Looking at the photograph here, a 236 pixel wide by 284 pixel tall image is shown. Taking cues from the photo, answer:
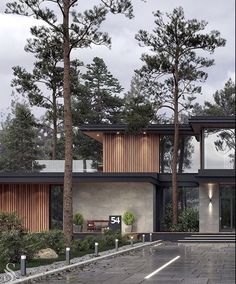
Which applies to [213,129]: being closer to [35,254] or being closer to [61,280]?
[35,254]

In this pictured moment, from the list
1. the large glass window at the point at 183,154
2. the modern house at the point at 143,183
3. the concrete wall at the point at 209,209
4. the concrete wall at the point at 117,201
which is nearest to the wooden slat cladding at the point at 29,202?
the modern house at the point at 143,183

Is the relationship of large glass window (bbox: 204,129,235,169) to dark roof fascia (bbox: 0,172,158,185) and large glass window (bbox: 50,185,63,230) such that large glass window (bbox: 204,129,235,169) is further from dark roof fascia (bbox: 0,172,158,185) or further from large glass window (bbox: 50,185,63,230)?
large glass window (bbox: 50,185,63,230)

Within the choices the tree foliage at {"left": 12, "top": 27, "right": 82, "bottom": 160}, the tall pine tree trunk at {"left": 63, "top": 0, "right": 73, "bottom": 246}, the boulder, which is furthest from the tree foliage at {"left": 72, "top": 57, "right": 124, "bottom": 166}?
the boulder

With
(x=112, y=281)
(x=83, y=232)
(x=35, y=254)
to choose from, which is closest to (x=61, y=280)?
(x=112, y=281)

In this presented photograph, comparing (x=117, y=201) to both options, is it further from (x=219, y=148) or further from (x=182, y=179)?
(x=219, y=148)

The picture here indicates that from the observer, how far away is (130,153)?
4119 cm

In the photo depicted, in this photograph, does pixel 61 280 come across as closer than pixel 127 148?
Yes

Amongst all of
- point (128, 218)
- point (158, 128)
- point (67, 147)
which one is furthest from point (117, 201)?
point (67, 147)

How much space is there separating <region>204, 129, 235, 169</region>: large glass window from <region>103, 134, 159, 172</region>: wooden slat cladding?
13.6 feet

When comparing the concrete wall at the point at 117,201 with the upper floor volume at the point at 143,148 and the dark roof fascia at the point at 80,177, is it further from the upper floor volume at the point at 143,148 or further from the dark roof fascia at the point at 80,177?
the upper floor volume at the point at 143,148

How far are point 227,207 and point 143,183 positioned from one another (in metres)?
5.55

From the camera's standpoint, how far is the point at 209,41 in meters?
38.6

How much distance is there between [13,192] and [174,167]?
35.6 ft

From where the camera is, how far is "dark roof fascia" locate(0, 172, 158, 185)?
36.8 meters
